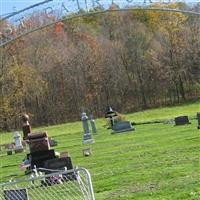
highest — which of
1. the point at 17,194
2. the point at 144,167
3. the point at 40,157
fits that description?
the point at 17,194

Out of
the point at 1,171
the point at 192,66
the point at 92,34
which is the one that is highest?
the point at 92,34

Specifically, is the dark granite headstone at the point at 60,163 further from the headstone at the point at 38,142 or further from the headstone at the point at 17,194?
the headstone at the point at 17,194

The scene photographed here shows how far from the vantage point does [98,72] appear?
65.0 m

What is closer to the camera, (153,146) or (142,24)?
(153,146)

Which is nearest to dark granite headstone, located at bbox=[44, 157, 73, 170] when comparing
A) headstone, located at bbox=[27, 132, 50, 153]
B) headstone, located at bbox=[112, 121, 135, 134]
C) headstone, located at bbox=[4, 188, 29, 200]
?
headstone, located at bbox=[27, 132, 50, 153]

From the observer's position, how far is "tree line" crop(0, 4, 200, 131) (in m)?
61.7

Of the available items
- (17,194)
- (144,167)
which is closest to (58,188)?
(144,167)

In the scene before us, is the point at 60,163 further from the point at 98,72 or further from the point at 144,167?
the point at 98,72

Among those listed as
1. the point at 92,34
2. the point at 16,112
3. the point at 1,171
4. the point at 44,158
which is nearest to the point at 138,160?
the point at 44,158

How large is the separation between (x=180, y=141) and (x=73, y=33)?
51.1 metres

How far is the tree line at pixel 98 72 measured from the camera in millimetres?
61688

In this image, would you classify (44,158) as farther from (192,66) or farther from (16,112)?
(192,66)

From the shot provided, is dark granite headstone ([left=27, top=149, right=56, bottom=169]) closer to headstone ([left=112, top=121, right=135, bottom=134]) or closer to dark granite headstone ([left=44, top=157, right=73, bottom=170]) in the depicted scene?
dark granite headstone ([left=44, top=157, right=73, bottom=170])

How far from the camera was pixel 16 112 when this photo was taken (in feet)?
201
